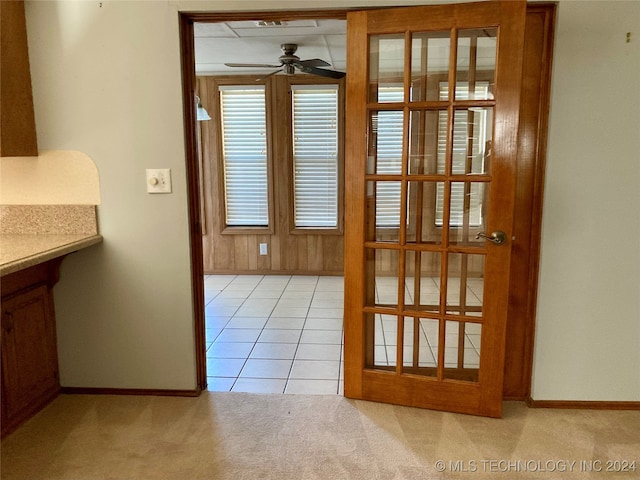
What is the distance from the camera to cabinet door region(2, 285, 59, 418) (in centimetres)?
214

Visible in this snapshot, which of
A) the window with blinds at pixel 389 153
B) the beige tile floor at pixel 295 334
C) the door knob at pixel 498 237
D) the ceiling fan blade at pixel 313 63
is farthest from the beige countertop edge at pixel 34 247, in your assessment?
the ceiling fan blade at pixel 313 63

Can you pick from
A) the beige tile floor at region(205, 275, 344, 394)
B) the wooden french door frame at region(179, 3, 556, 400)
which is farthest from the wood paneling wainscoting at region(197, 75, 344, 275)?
the wooden french door frame at region(179, 3, 556, 400)

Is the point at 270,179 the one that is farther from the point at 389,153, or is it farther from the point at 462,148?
the point at 462,148

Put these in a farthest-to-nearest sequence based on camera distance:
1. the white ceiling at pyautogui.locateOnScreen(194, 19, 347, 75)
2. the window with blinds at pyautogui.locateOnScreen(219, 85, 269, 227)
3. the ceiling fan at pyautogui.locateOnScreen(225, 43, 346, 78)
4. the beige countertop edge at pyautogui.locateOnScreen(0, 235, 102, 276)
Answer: the window with blinds at pyautogui.locateOnScreen(219, 85, 269, 227) < the ceiling fan at pyautogui.locateOnScreen(225, 43, 346, 78) < the white ceiling at pyautogui.locateOnScreen(194, 19, 347, 75) < the beige countertop edge at pyautogui.locateOnScreen(0, 235, 102, 276)

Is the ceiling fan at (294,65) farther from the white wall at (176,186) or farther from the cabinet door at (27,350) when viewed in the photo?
the cabinet door at (27,350)

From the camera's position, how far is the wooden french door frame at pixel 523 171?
2.19 meters

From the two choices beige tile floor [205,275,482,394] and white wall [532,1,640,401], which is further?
beige tile floor [205,275,482,394]

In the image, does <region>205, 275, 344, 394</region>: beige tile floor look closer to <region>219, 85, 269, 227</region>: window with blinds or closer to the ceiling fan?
<region>219, 85, 269, 227</region>: window with blinds

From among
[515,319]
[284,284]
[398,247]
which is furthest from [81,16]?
[284,284]

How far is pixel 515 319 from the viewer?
2395 millimetres

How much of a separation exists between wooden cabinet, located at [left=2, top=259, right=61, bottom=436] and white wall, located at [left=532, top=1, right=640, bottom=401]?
2561 millimetres

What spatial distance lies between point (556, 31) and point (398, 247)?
1.24 m

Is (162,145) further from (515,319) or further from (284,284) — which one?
(284,284)

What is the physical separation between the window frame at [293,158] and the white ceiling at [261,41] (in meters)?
0.27
